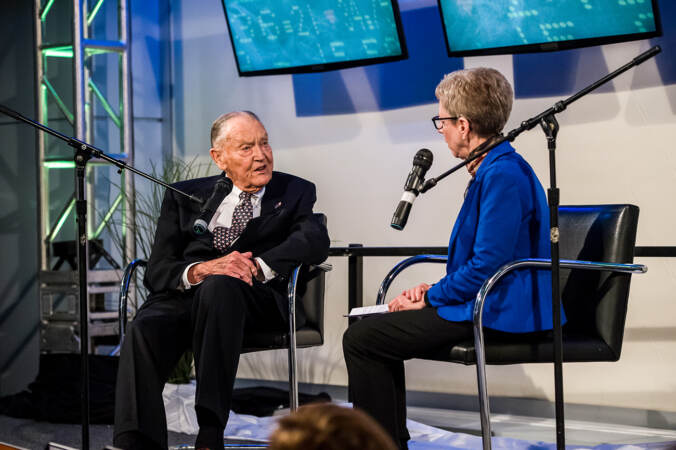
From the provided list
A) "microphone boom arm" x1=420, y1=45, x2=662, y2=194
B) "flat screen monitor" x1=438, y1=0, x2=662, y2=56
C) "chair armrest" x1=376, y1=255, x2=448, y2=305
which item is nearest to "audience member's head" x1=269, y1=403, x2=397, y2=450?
"microphone boom arm" x1=420, y1=45, x2=662, y2=194

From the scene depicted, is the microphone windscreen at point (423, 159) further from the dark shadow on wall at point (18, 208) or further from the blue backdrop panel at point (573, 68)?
the dark shadow on wall at point (18, 208)

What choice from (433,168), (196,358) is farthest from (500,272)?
(433,168)

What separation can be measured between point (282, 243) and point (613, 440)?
1.56 metres

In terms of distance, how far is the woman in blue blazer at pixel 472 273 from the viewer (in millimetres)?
2168

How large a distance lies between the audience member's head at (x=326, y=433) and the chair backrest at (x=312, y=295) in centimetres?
212

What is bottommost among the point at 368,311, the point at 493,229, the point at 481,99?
the point at 368,311

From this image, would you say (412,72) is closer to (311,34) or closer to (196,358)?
(311,34)

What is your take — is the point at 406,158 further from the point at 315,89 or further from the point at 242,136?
the point at 242,136

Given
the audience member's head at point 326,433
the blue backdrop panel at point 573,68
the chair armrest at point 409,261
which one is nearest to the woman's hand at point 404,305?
the chair armrest at point 409,261

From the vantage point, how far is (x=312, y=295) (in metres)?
2.86

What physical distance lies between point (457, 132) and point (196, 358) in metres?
1.06

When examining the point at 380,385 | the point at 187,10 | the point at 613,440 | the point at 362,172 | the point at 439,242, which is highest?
the point at 187,10

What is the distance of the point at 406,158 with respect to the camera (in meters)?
3.87

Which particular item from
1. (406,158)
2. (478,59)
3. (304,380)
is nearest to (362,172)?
(406,158)
